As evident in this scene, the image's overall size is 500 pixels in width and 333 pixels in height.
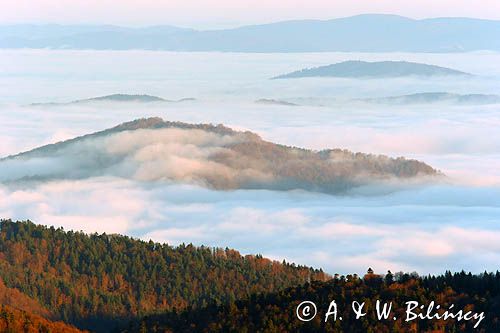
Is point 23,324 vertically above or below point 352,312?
below

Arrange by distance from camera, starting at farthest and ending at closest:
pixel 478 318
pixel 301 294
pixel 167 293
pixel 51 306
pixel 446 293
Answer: pixel 167 293
pixel 51 306
pixel 301 294
pixel 446 293
pixel 478 318

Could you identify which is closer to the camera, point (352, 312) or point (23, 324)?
point (352, 312)

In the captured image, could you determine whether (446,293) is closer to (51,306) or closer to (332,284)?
(332,284)

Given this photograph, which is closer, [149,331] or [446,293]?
[446,293]

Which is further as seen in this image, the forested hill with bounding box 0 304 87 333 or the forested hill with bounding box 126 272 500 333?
the forested hill with bounding box 0 304 87 333

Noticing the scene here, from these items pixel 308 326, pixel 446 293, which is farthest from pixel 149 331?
pixel 446 293

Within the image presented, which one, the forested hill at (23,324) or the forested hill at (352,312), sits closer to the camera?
the forested hill at (352,312)

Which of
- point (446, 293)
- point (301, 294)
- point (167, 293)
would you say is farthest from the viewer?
point (167, 293)
